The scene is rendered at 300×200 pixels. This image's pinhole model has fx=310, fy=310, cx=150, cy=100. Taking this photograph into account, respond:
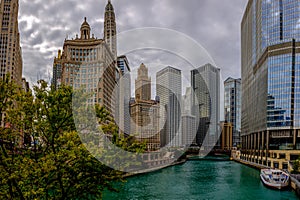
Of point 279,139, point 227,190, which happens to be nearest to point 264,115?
point 279,139

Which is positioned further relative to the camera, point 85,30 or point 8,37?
point 8,37

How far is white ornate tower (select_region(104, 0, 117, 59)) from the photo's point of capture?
380 feet

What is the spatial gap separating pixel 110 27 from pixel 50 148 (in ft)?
358

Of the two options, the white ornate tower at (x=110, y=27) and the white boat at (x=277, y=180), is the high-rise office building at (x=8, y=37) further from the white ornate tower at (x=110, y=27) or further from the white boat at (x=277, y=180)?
the white boat at (x=277, y=180)

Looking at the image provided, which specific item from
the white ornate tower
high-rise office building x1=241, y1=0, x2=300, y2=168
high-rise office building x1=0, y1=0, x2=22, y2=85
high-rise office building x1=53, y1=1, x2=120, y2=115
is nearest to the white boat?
high-rise office building x1=241, y1=0, x2=300, y2=168

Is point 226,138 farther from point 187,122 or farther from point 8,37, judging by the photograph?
point 8,37

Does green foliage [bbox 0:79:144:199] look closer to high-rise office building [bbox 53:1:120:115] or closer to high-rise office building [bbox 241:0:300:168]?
high-rise office building [bbox 241:0:300:168]

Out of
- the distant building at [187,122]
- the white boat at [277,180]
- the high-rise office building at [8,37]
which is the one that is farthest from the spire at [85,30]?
the white boat at [277,180]

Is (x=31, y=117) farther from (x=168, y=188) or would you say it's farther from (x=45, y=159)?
(x=168, y=188)

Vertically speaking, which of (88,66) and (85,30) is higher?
(85,30)

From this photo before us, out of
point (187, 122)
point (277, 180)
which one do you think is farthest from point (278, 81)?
point (187, 122)

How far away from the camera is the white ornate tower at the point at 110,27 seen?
11594cm

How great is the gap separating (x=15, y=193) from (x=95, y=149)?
3.17m

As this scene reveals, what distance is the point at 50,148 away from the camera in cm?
1144
